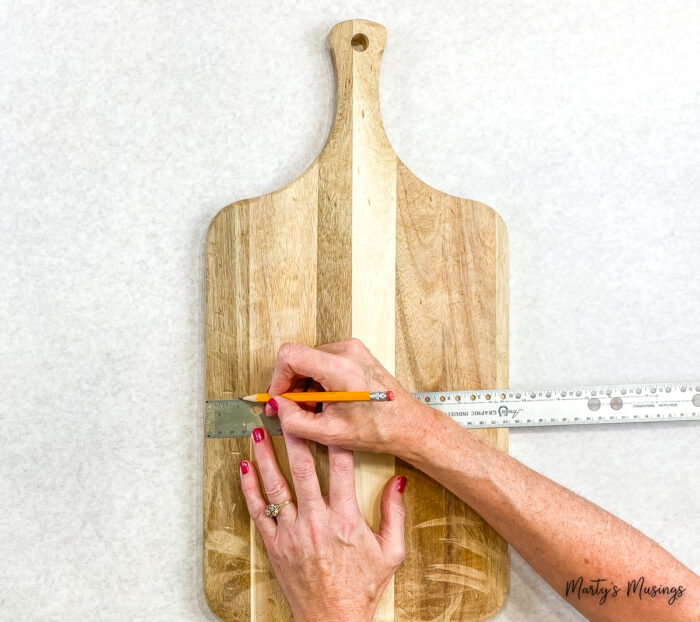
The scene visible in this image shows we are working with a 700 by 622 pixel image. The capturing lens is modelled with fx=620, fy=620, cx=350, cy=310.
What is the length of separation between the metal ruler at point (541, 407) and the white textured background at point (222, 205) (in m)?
0.05

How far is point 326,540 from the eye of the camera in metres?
1.00

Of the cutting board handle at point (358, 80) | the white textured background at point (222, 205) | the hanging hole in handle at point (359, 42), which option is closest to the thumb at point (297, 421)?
the white textured background at point (222, 205)

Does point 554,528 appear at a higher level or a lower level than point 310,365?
lower

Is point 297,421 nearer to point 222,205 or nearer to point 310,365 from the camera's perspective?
point 310,365

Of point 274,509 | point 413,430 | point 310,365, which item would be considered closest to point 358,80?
point 310,365

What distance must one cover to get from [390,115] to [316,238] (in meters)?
0.30

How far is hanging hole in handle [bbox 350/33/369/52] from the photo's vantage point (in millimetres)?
1133

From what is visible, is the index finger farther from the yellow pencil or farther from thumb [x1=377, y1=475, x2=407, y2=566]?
thumb [x1=377, y1=475, x2=407, y2=566]

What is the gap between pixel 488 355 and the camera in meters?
1.10

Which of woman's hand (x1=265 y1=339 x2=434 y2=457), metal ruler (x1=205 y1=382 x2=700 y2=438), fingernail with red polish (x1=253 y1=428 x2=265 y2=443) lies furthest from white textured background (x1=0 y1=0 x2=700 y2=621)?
woman's hand (x1=265 y1=339 x2=434 y2=457)

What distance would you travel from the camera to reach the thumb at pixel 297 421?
98 cm

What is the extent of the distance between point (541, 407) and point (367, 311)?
36cm

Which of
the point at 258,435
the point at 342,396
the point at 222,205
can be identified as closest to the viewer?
the point at 342,396

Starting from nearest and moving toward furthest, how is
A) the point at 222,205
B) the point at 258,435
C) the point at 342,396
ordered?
the point at 342,396 < the point at 258,435 < the point at 222,205
